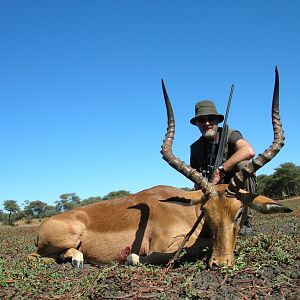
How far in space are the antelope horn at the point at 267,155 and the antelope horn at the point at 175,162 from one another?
33 cm

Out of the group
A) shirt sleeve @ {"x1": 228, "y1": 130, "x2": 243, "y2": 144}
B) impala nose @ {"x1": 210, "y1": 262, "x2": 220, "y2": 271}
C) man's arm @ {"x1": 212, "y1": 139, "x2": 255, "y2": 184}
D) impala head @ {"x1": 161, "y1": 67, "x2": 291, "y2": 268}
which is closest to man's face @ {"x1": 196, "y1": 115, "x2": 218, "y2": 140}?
shirt sleeve @ {"x1": 228, "y1": 130, "x2": 243, "y2": 144}

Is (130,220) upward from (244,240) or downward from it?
upward

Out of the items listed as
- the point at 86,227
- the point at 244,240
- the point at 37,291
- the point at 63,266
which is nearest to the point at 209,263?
the point at 244,240

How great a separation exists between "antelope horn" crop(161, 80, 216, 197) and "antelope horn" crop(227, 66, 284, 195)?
328 mm

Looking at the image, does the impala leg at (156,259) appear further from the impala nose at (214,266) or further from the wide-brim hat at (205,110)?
the wide-brim hat at (205,110)

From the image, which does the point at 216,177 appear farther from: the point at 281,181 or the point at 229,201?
the point at 281,181

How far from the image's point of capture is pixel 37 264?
7039 millimetres

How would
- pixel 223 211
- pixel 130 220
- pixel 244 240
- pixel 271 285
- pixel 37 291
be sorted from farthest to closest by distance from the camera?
pixel 130 220 < pixel 244 240 < pixel 223 211 < pixel 37 291 < pixel 271 285

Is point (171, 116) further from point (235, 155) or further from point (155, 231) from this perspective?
point (155, 231)

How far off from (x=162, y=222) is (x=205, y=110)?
228 cm

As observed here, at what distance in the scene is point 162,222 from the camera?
7047 millimetres

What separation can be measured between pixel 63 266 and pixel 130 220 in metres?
1.40

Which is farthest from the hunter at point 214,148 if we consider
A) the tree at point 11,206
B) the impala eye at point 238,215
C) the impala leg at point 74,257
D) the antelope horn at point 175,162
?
the tree at point 11,206

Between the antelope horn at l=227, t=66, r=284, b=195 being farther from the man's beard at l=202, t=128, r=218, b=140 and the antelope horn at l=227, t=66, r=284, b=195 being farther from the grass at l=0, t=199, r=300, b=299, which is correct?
the man's beard at l=202, t=128, r=218, b=140
